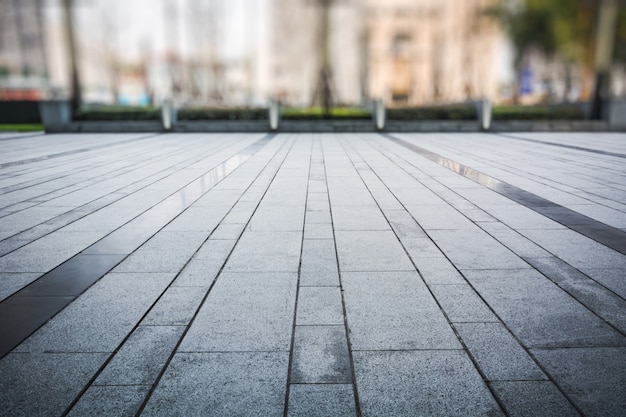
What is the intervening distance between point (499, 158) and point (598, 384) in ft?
31.5

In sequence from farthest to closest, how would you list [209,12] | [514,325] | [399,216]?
[209,12] → [399,216] → [514,325]

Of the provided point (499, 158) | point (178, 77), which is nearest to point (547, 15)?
point (178, 77)

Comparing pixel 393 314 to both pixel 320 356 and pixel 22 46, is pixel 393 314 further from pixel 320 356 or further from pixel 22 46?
pixel 22 46

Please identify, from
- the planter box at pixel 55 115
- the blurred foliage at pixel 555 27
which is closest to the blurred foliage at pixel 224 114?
the planter box at pixel 55 115

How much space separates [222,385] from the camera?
2.23 m

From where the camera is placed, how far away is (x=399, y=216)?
18.1 ft

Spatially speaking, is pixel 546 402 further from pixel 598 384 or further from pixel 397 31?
A: pixel 397 31

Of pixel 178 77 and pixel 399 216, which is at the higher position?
pixel 178 77

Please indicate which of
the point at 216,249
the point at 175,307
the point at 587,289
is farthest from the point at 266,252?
the point at 587,289

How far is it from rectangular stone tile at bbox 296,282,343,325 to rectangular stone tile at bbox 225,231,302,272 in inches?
19.7

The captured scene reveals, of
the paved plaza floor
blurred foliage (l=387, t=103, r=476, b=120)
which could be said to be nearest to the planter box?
the paved plaza floor

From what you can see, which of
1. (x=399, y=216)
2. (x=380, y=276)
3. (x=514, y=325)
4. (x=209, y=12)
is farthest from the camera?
(x=209, y=12)

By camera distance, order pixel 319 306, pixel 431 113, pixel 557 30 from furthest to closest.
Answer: pixel 557 30 < pixel 431 113 < pixel 319 306

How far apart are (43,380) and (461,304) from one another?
265 cm
